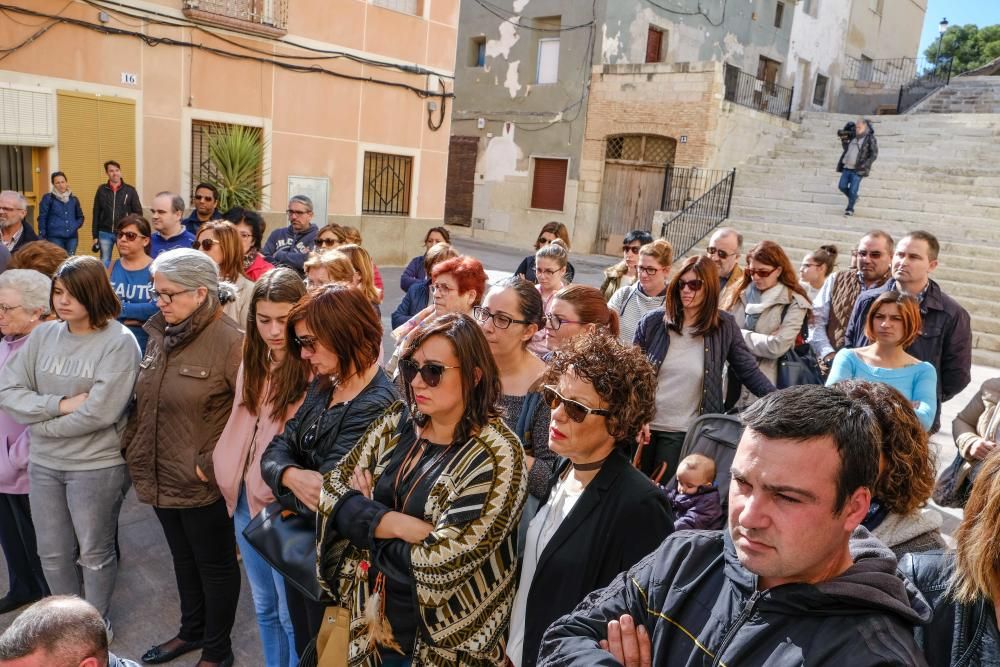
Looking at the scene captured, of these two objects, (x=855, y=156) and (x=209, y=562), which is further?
(x=855, y=156)

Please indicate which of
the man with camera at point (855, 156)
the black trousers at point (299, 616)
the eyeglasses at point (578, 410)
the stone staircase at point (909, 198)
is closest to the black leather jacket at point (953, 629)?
the eyeglasses at point (578, 410)

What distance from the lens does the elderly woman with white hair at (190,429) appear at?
9.94ft

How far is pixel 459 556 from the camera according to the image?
2.00 meters

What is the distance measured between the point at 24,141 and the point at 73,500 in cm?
851

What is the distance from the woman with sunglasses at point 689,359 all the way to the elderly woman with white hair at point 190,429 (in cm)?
208

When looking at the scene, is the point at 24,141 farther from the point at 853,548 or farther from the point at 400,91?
the point at 853,548

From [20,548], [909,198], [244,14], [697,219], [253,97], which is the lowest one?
[20,548]

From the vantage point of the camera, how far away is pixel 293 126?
12.9m

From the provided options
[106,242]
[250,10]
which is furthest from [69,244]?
[250,10]

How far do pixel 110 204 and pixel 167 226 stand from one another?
16.5ft

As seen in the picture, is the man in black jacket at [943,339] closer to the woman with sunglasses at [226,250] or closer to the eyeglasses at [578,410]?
the eyeglasses at [578,410]

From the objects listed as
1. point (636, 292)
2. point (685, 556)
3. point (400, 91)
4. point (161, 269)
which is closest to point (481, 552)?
point (685, 556)

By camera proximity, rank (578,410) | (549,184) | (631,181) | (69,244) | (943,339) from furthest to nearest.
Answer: (549,184)
(631,181)
(69,244)
(943,339)
(578,410)

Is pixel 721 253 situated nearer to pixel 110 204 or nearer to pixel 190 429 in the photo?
pixel 190 429
